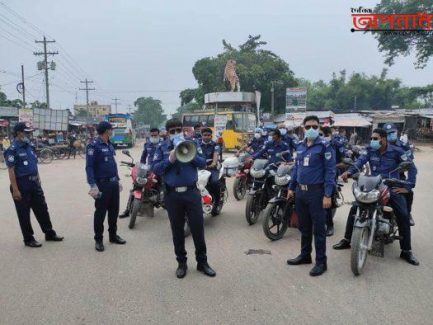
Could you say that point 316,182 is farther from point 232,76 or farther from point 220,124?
point 232,76

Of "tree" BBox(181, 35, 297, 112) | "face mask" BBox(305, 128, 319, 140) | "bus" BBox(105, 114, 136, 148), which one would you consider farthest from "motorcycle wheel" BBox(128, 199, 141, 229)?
"tree" BBox(181, 35, 297, 112)

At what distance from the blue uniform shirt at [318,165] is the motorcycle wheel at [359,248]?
56cm

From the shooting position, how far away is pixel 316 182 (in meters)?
4.48

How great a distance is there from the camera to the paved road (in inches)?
142

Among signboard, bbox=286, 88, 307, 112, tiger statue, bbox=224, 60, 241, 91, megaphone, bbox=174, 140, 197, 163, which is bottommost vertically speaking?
megaphone, bbox=174, 140, 197, 163

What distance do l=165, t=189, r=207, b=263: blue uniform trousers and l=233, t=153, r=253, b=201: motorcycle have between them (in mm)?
3846

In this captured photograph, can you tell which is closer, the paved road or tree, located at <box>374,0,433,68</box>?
the paved road

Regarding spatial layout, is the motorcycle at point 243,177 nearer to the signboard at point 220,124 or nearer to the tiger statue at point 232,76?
the signboard at point 220,124

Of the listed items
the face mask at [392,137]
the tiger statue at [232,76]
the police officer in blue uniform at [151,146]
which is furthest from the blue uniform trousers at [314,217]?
the tiger statue at [232,76]

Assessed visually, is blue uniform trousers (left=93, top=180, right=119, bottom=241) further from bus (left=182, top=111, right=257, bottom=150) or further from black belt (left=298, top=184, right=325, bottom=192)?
bus (left=182, top=111, right=257, bottom=150)

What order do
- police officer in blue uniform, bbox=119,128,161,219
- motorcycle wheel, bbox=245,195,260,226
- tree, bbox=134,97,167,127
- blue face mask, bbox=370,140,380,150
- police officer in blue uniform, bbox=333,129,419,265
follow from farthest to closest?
tree, bbox=134,97,167,127
police officer in blue uniform, bbox=119,128,161,219
motorcycle wheel, bbox=245,195,260,226
blue face mask, bbox=370,140,380,150
police officer in blue uniform, bbox=333,129,419,265

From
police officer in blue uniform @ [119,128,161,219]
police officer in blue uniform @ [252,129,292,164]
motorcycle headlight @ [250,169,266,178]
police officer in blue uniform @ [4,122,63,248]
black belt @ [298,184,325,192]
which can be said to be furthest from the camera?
police officer in blue uniform @ [119,128,161,219]

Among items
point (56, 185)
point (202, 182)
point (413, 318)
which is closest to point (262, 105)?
point (56, 185)

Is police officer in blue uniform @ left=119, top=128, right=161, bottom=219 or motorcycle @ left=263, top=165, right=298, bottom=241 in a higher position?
police officer in blue uniform @ left=119, top=128, right=161, bottom=219
